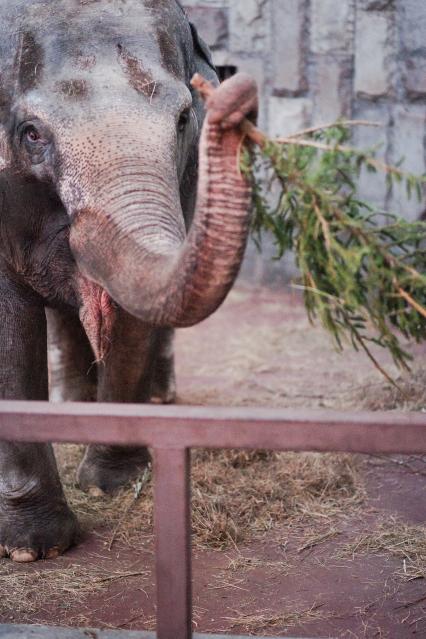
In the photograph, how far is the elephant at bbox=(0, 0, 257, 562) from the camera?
257 cm

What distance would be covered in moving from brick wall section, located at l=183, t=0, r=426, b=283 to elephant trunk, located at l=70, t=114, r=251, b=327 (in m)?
4.03

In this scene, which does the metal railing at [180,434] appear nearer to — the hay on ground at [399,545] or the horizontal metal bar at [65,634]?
the horizontal metal bar at [65,634]

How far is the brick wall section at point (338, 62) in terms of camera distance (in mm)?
6887

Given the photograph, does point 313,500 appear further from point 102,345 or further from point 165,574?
point 165,574

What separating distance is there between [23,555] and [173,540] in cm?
157

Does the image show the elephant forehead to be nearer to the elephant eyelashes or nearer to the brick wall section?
the elephant eyelashes

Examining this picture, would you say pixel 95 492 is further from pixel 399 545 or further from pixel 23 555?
pixel 399 545

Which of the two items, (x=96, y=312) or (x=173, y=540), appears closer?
(x=173, y=540)

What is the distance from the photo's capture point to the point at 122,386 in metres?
4.28

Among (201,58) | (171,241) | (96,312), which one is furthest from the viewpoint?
(201,58)

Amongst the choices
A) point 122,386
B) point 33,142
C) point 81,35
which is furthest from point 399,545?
point 81,35

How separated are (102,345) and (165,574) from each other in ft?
4.25

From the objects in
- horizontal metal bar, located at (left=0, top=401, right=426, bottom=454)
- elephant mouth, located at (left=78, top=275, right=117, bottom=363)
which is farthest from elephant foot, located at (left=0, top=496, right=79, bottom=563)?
A: horizontal metal bar, located at (left=0, top=401, right=426, bottom=454)

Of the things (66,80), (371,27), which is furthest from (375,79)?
(66,80)
